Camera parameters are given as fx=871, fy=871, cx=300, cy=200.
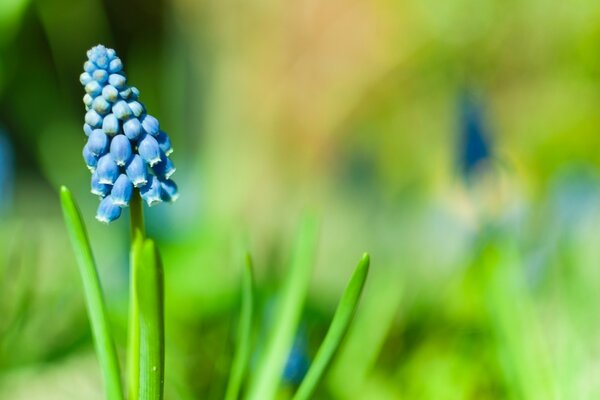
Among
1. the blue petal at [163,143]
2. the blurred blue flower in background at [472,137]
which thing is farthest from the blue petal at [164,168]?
the blurred blue flower in background at [472,137]

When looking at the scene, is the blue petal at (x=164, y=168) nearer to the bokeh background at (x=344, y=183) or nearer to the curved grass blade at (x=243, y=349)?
the curved grass blade at (x=243, y=349)

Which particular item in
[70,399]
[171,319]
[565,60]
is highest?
[565,60]

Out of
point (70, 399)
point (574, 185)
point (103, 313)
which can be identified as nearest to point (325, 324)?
point (70, 399)

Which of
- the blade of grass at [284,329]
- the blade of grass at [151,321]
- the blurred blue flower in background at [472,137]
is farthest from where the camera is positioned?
the blurred blue flower in background at [472,137]

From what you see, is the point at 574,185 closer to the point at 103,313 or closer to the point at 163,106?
the point at 163,106

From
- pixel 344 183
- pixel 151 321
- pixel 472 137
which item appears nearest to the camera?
pixel 151 321

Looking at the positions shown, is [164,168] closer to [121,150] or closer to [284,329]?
[121,150]

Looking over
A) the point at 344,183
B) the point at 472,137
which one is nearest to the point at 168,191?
the point at 472,137
